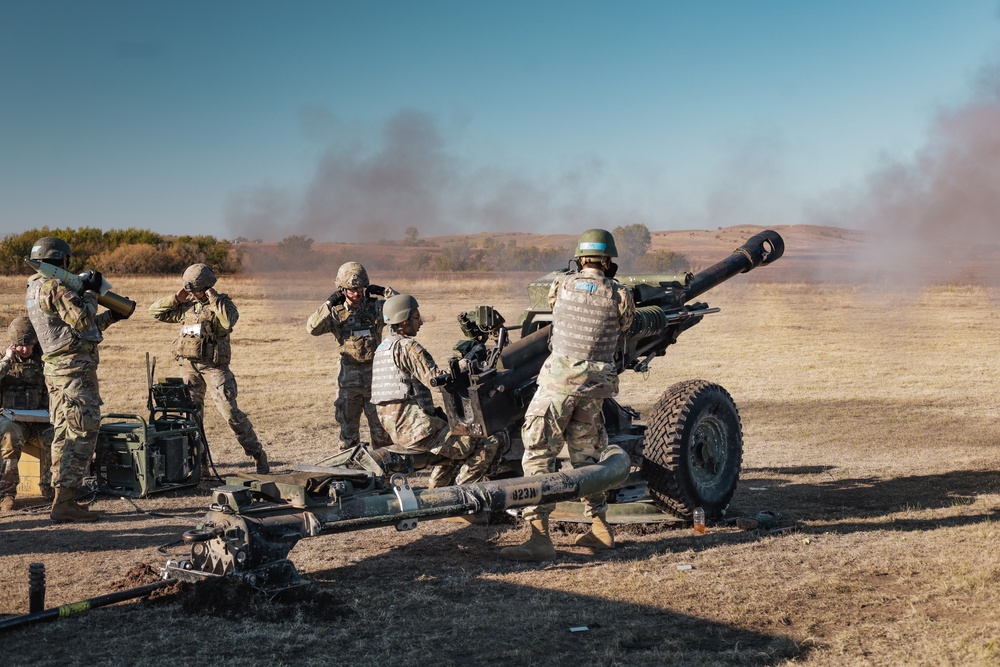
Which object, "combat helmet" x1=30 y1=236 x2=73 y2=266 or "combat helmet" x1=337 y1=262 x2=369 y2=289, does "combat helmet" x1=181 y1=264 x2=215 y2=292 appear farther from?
"combat helmet" x1=30 y1=236 x2=73 y2=266

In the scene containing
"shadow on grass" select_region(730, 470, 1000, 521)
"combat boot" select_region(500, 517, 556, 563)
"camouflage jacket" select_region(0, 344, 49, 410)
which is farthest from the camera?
"camouflage jacket" select_region(0, 344, 49, 410)

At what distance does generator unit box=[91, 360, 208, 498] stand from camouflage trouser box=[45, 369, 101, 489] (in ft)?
2.40

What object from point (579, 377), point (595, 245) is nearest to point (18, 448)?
point (579, 377)

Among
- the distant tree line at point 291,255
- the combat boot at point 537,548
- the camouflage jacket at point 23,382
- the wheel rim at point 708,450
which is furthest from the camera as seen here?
the distant tree line at point 291,255

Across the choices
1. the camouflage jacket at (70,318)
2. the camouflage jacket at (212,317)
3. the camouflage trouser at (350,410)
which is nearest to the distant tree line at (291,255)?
the camouflage trouser at (350,410)

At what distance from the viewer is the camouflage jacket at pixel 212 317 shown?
9750mm

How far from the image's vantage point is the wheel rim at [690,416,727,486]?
784cm

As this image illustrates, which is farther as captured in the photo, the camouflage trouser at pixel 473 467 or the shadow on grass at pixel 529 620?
the camouflage trouser at pixel 473 467

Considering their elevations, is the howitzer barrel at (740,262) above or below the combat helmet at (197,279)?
above

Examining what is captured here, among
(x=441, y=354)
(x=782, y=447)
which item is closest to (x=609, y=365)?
(x=782, y=447)

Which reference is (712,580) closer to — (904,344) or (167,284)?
(904,344)

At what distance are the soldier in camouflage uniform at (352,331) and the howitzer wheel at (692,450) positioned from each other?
124 inches

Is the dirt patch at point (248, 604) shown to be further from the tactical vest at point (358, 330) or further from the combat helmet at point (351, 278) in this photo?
the combat helmet at point (351, 278)

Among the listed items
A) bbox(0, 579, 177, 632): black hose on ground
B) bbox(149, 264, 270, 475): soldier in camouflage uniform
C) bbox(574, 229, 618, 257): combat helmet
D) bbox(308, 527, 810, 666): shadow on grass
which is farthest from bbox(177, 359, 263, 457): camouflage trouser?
bbox(0, 579, 177, 632): black hose on ground
